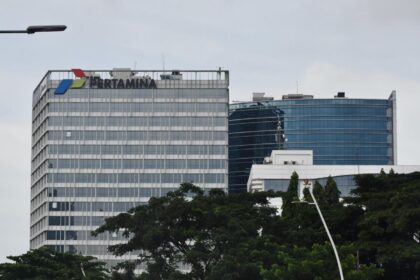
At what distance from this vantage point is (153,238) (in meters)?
100

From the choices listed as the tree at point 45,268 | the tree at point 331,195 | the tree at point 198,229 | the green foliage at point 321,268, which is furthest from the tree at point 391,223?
the tree at point 45,268

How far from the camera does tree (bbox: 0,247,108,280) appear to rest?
115938 mm

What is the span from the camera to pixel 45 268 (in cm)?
11831

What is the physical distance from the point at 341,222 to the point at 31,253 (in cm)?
3521

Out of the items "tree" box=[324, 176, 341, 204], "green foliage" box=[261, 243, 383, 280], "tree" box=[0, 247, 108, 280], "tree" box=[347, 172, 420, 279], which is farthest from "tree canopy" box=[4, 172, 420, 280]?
"tree" box=[0, 247, 108, 280]

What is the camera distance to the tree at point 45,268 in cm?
11594

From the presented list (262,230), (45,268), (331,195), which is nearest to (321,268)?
(262,230)

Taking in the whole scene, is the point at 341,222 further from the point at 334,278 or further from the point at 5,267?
the point at 5,267

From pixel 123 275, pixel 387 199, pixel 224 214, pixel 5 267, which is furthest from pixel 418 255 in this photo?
pixel 5 267

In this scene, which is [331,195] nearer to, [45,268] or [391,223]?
[391,223]

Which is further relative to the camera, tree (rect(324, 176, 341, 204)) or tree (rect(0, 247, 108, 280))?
tree (rect(0, 247, 108, 280))

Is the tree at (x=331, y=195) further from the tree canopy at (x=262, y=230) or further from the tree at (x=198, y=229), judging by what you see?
the tree at (x=198, y=229)

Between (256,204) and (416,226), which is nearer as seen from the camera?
(416,226)

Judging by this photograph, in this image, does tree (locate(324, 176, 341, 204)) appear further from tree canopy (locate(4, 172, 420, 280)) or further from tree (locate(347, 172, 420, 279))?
tree (locate(347, 172, 420, 279))
